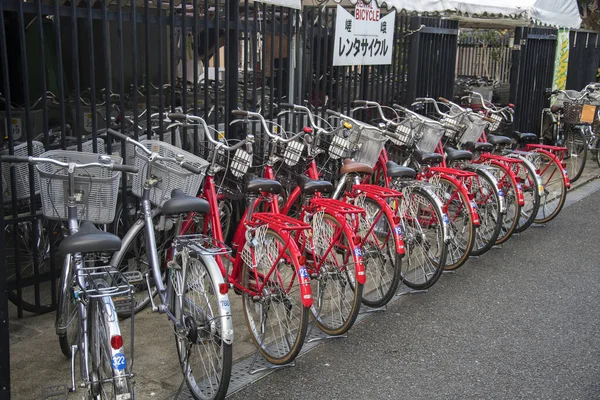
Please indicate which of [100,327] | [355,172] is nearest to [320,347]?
[355,172]

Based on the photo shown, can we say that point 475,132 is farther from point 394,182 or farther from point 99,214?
point 99,214

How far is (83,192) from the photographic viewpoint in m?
3.92

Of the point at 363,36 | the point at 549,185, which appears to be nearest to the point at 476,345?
the point at 549,185

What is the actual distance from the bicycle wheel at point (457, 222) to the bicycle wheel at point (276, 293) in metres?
2.23

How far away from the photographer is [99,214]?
404 centimetres

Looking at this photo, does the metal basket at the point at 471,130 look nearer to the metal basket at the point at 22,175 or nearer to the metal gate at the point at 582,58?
the metal basket at the point at 22,175

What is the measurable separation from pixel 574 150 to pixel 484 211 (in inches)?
208

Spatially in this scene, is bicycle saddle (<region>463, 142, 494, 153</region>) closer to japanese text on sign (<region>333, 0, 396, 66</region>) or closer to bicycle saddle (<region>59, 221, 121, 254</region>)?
japanese text on sign (<region>333, 0, 396, 66</region>)

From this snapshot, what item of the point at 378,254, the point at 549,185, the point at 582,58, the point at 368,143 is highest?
the point at 582,58

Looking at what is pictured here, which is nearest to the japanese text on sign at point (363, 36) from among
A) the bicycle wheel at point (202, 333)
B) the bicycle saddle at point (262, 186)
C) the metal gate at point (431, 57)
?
the metal gate at point (431, 57)

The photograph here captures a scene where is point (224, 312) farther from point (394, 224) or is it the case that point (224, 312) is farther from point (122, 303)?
point (394, 224)

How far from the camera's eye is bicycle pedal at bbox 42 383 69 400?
3.85 metres

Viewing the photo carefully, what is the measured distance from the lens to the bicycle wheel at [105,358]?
2.95 meters

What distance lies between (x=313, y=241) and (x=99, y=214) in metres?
1.48
